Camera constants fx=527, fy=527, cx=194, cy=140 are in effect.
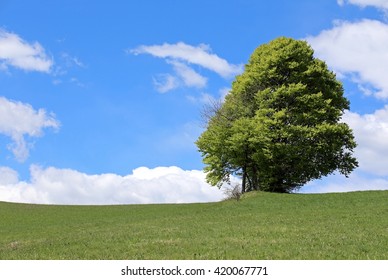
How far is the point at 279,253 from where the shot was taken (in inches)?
754

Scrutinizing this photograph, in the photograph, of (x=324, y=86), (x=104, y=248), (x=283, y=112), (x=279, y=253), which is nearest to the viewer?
(x=279, y=253)

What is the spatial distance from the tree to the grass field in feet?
21.3

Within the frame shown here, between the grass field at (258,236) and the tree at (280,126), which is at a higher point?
the tree at (280,126)

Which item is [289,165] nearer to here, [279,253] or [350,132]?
[350,132]

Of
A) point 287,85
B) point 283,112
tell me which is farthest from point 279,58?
point 283,112

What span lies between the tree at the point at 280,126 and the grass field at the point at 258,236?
6.51 meters

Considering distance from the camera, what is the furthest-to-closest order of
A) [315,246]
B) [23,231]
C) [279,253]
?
1. [23,231]
2. [315,246]
3. [279,253]

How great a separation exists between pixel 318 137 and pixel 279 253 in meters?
35.8

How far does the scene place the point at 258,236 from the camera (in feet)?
82.2

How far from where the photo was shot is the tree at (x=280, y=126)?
5262cm

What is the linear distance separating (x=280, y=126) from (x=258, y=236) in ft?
93.1

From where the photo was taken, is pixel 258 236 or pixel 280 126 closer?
pixel 258 236

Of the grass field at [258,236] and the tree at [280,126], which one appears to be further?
the tree at [280,126]

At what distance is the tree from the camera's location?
52625 mm
